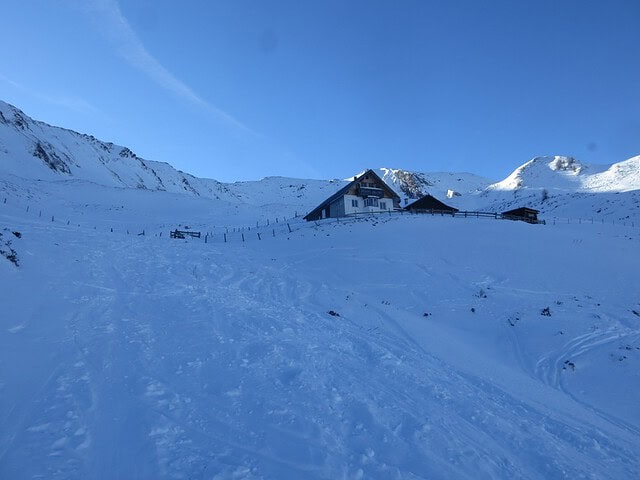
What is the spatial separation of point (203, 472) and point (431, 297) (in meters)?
15.7

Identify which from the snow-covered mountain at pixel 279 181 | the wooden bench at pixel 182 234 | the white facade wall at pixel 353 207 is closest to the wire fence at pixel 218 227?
the wooden bench at pixel 182 234

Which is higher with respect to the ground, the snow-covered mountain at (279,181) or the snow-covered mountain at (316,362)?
the snow-covered mountain at (279,181)

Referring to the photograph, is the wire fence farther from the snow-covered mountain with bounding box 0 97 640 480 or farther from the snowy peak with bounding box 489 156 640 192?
the snowy peak with bounding box 489 156 640 192

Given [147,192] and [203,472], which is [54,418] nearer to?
[203,472]

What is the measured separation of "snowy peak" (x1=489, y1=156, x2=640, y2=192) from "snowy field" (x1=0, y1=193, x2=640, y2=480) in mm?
93219

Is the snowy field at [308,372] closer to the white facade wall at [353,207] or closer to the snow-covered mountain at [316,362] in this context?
the snow-covered mountain at [316,362]

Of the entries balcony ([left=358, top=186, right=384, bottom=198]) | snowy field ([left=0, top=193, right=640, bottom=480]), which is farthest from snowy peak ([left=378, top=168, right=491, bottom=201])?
snowy field ([left=0, top=193, right=640, bottom=480])

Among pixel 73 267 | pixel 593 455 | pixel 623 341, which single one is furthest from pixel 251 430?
pixel 73 267

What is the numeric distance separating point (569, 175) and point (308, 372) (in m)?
140

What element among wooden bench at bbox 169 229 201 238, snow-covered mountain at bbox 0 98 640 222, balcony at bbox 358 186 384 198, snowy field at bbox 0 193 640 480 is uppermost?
snow-covered mountain at bbox 0 98 640 222

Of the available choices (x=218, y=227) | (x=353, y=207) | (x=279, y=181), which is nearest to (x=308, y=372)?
(x=353, y=207)

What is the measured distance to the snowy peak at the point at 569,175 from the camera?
9800cm

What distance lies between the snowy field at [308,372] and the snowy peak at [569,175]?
9322 cm

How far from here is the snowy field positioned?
6098mm
